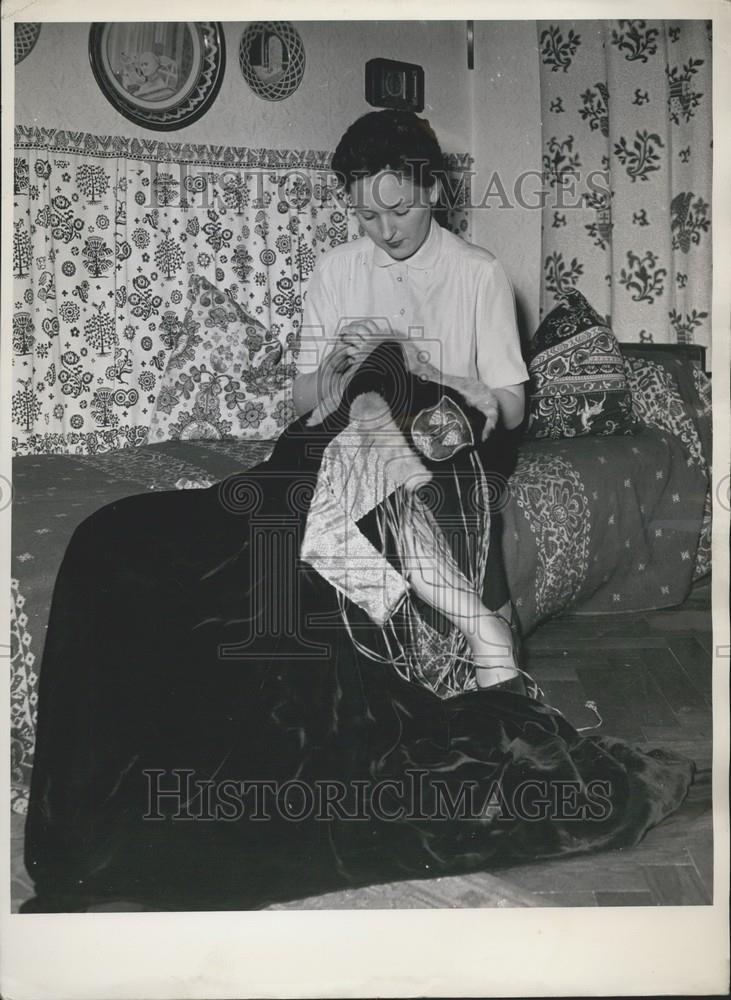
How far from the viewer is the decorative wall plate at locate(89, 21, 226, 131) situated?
6.29ft

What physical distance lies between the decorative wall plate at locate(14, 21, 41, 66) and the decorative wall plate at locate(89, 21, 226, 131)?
0.11 m

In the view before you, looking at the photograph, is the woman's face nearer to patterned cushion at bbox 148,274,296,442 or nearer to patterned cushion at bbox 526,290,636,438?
patterned cushion at bbox 148,274,296,442

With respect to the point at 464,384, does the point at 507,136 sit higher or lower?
higher

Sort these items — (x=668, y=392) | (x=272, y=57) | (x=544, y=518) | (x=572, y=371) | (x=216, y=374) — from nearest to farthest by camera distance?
1. (x=272, y=57)
2. (x=216, y=374)
3. (x=544, y=518)
4. (x=572, y=371)
5. (x=668, y=392)

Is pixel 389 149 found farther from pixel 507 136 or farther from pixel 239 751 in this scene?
pixel 239 751

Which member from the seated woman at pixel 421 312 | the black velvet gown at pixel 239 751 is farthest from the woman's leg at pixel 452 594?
the black velvet gown at pixel 239 751

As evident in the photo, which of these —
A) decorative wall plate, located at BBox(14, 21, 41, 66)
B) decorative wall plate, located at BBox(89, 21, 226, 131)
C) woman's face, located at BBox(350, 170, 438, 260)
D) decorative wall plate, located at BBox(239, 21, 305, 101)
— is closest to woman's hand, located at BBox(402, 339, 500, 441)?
woman's face, located at BBox(350, 170, 438, 260)

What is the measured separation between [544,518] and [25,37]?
4.95 ft

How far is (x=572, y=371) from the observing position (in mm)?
2588

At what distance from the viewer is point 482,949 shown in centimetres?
180

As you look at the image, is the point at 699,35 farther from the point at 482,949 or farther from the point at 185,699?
the point at 482,949

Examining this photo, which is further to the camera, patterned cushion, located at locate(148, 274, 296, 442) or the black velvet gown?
patterned cushion, located at locate(148, 274, 296, 442)

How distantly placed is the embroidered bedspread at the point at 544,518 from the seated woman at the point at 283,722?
43 mm

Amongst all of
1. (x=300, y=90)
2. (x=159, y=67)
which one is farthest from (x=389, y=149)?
(x=159, y=67)
